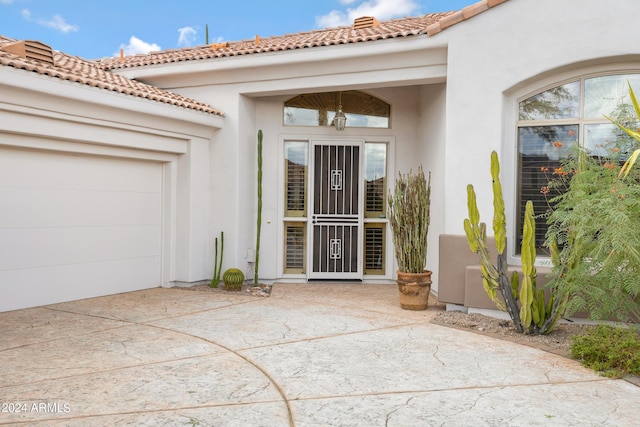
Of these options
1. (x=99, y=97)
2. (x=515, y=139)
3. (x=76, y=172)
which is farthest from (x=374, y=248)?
(x=99, y=97)

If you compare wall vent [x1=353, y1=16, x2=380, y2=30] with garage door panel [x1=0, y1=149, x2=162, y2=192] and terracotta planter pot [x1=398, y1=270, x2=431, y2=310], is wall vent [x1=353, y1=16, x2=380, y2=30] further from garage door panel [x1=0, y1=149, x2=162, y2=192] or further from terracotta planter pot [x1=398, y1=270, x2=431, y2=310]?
terracotta planter pot [x1=398, y1=270, x2=431, y2=310]

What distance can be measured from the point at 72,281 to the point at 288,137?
4.61 m

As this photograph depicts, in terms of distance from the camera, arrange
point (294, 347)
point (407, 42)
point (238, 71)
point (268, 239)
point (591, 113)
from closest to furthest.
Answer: point (294, 347)
point (591, 113)
point (407, 42)
point (238, 71)
point (268, 239)

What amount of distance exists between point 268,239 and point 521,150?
4.95 meters

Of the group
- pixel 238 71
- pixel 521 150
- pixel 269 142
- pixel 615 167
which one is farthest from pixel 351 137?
pixel 615 167

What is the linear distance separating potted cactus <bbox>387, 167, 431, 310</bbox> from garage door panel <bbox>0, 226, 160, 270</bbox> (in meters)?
4.35

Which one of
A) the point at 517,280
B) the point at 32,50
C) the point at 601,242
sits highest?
the point at 32,50

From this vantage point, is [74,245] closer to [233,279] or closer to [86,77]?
[86,77]

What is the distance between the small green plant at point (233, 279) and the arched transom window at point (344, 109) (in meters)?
3.06

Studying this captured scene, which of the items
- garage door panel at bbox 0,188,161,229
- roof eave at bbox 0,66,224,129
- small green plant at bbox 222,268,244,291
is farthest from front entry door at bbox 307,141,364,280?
garage door panel at bbox 0,188,161,229

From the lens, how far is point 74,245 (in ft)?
25.8

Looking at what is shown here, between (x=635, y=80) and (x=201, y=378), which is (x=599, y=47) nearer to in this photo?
(x=635, y=80)

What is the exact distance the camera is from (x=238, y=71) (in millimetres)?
9672

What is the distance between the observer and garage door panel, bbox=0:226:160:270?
23.3ft
